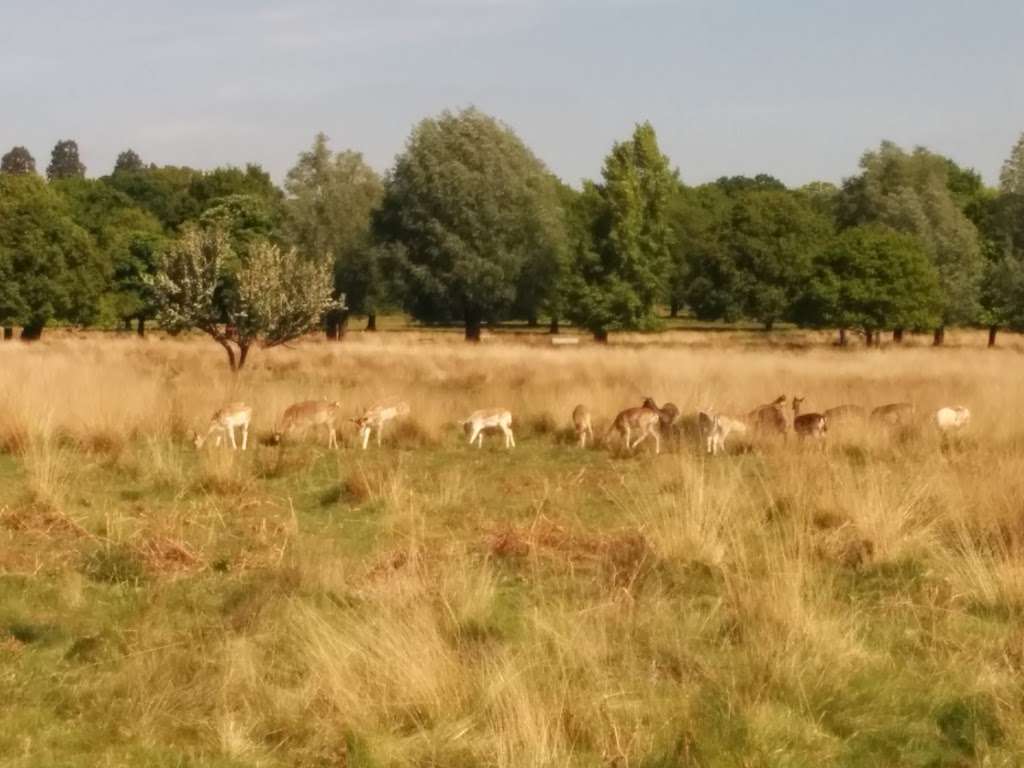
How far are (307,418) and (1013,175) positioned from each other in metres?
49.9

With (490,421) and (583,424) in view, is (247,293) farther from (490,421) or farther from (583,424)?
(583,424)

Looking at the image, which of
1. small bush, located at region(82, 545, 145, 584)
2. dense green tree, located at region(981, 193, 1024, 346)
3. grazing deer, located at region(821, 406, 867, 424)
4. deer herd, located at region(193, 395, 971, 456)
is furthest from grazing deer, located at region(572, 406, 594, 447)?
dense green tree, located at region(981, 193, 1024, 346)

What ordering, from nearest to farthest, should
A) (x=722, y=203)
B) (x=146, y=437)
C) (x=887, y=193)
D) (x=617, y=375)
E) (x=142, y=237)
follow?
1. (x=146, y=437)
2. (x=617, y=375)
3. (x=887, y=193)
4. (x=142, y=237)
5. (x=722, y=203)

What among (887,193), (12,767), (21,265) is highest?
(887,193)

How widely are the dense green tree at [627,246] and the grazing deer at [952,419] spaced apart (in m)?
35.7

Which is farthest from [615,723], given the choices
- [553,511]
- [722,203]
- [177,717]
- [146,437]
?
[722,203]

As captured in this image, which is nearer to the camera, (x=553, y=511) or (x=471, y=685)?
(x=471, y=685)

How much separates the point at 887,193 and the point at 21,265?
137ft

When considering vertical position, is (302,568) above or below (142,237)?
below

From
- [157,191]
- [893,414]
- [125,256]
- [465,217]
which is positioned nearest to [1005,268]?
[465,217]

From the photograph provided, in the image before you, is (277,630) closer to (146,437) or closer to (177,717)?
(177,717)

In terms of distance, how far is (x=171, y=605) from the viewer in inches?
322

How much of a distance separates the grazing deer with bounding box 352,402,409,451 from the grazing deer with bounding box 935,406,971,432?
24.7ft

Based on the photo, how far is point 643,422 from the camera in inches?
669
